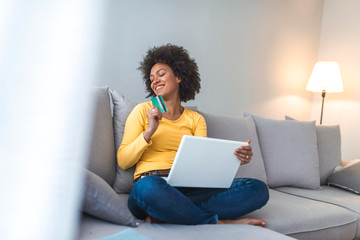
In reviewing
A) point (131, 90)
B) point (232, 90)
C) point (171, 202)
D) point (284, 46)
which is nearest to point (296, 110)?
point (284, 46)

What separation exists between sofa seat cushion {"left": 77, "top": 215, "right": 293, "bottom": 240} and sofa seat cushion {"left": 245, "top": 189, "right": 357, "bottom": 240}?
0.98ft

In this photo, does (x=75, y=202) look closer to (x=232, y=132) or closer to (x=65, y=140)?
(x=65, y=140)

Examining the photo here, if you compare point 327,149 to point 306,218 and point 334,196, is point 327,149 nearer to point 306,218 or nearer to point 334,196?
point 334,196

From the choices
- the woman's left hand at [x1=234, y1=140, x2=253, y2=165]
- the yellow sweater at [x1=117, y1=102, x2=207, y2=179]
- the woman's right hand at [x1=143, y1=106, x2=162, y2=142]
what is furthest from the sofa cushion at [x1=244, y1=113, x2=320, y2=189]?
the woman's right hand at [x1=143, y1=106, x2=162, y2=142]

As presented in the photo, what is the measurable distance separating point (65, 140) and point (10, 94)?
8cm

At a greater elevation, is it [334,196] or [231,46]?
[231,46]

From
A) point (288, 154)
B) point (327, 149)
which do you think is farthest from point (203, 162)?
point (327, 149)

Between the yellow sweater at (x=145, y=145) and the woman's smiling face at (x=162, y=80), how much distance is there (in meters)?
0.13

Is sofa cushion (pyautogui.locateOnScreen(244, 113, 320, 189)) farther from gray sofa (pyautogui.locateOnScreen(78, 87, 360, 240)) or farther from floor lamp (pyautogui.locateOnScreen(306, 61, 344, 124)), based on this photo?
floor lamp (pyautogui.locateOnScreen(306, 61, 344, 124))

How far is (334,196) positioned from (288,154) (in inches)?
13.8

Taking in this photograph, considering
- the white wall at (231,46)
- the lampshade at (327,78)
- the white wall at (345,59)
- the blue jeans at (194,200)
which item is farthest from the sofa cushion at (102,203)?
the white wall at (345,59)

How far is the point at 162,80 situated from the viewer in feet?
5.85

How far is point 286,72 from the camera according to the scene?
346 centimetres

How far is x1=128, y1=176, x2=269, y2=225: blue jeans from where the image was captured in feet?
4.00
